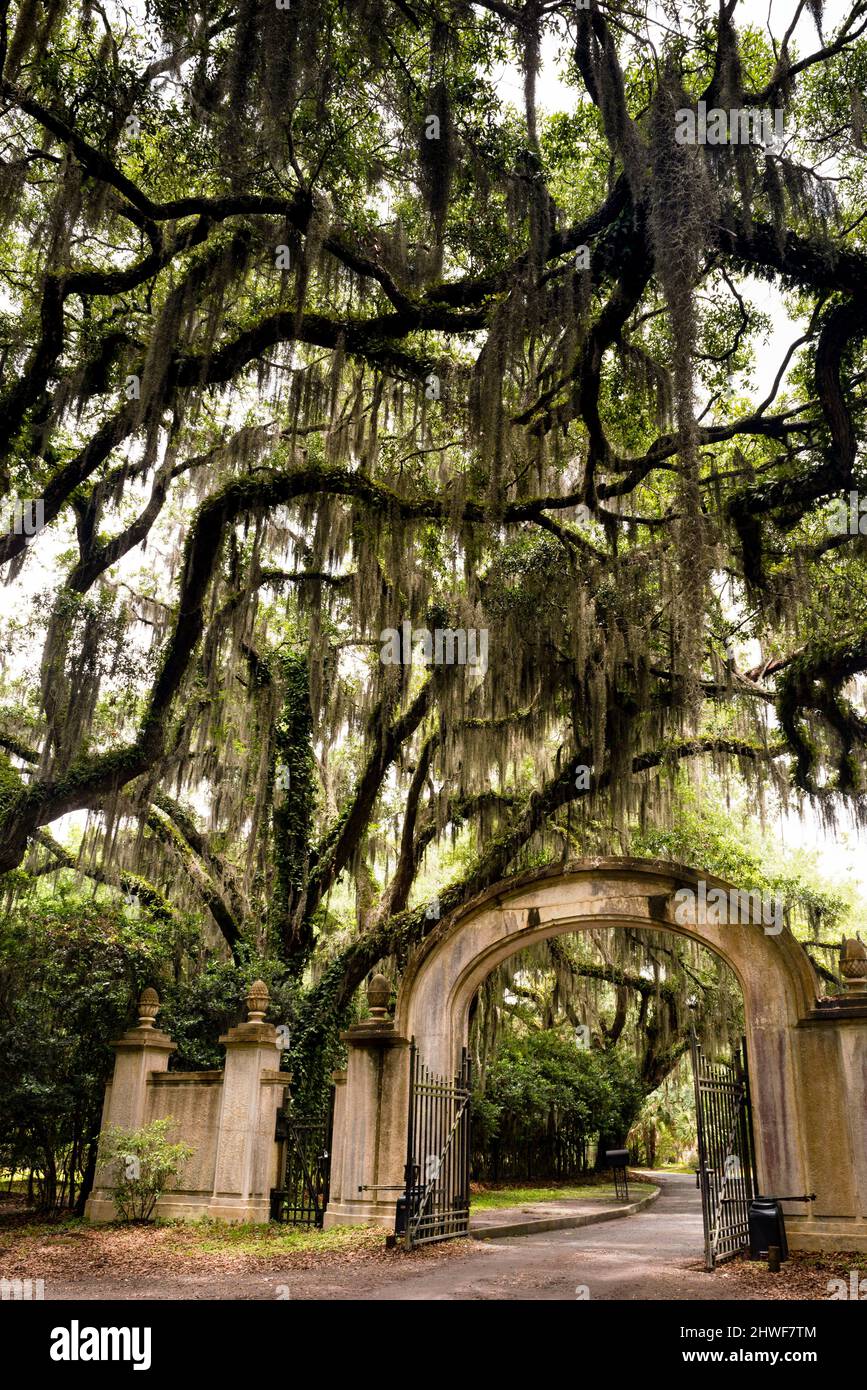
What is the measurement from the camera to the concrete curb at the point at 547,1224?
420 inches

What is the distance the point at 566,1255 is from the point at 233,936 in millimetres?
7290

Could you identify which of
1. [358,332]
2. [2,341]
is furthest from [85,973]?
[358,332]

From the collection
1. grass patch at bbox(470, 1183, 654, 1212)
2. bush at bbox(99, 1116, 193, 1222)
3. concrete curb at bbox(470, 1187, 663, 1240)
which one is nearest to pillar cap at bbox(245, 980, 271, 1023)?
bush at bbox(99, 1116, 193, 1222)

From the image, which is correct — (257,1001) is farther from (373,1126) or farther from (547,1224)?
(547,1224)

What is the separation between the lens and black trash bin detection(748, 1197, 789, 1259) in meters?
8.40

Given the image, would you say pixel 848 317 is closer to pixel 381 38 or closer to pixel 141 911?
pixel 381 38

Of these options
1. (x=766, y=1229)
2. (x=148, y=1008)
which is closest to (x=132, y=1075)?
(x=148, y=1008)

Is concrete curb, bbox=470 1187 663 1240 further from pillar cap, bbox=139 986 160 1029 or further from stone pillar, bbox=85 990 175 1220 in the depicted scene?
pillar cap, bbox=139 986 160 1029

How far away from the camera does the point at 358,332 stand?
9133 millimetres

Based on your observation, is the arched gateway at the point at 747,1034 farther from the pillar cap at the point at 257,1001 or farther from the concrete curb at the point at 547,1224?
the concrete curb at the point at 547,1224

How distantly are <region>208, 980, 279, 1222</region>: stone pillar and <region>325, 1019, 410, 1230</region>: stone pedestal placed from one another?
2.61ft

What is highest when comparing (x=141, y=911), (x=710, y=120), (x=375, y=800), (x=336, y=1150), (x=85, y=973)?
(x=710, y=120)

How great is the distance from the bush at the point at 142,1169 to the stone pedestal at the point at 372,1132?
5.95 feet

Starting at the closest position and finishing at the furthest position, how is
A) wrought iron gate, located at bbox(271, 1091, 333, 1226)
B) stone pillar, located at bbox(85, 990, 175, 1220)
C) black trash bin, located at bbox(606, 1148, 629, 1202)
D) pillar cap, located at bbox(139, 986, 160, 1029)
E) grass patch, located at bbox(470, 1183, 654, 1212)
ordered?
wrought iron gate, located at bbox(271, 1091, 333, 1226) → stone pillar, located at bbox(85, 990, 175, 1220) → pillar cap, located at bbox(139, 986, 160, 1029) → grass patch, located at bbox(470, 1183, 654, 1212) → black trash bin, located at bbox(606, 1148, 629, 1202)
